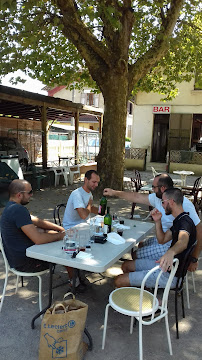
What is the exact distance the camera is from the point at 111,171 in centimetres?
835

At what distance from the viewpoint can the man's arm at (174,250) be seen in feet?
7.58

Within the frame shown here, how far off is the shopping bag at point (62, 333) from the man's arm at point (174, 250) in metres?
0.70

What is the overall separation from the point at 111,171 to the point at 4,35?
4566 mm

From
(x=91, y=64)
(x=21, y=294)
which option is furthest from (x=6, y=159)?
(x=21, y=294)

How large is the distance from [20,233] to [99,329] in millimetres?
1180

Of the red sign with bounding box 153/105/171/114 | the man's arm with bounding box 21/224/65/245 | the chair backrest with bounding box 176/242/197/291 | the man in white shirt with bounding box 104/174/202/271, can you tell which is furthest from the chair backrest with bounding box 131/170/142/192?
the red sign with bounding box 153/105/171/114

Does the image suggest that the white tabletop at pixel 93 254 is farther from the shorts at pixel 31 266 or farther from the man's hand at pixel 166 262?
the man's hand at pixel 166 262

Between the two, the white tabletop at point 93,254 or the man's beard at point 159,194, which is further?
the man's beard at point 159,194

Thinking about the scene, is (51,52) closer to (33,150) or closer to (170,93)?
(170,93)

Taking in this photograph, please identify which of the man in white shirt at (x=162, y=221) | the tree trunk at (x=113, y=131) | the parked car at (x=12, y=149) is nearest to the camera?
the man in white shirt at (x=162, y=221)

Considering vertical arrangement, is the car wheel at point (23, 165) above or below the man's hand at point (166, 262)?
below

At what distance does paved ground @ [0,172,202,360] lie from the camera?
8.06 feet

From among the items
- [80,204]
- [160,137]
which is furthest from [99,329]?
[160,137]

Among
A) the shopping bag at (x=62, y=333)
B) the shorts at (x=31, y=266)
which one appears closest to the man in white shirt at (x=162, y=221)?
the shorts at (x=31, y=266)
